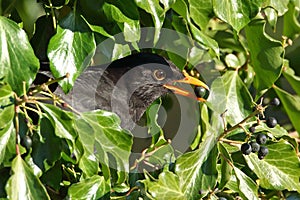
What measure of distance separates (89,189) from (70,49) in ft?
1.11

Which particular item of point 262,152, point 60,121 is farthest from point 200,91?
point 60,121

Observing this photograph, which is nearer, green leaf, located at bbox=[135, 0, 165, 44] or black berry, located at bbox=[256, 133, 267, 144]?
green leaf, located at bbox=[135, 0, 165, 44]

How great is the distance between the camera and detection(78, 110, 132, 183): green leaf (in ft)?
5.68

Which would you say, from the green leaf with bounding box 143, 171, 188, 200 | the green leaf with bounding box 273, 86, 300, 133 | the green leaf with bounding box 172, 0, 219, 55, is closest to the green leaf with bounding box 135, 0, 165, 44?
the green leaf with bounding box 172, 0, 219, 55

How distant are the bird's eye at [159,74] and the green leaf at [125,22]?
51 centimetres

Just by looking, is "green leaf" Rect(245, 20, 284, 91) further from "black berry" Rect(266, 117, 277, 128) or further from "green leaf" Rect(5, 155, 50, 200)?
"green leaf" Rect(5, 155, 50, 200)

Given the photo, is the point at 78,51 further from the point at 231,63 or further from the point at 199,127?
the point at 231,63

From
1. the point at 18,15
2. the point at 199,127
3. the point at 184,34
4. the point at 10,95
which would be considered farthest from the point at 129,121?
the point at 10,95

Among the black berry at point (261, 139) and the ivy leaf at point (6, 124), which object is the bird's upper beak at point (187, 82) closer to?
the black berry at point (261, 139)

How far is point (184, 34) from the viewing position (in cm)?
208

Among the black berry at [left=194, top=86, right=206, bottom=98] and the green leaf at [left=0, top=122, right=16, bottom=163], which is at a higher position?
the green leaf at [left=0, top=122, right=16, bottom=163]

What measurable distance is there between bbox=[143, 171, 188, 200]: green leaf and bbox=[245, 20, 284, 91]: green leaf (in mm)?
511

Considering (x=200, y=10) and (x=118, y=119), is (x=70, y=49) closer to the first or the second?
(x=118, y=119)

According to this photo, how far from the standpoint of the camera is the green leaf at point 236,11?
1886 mm
